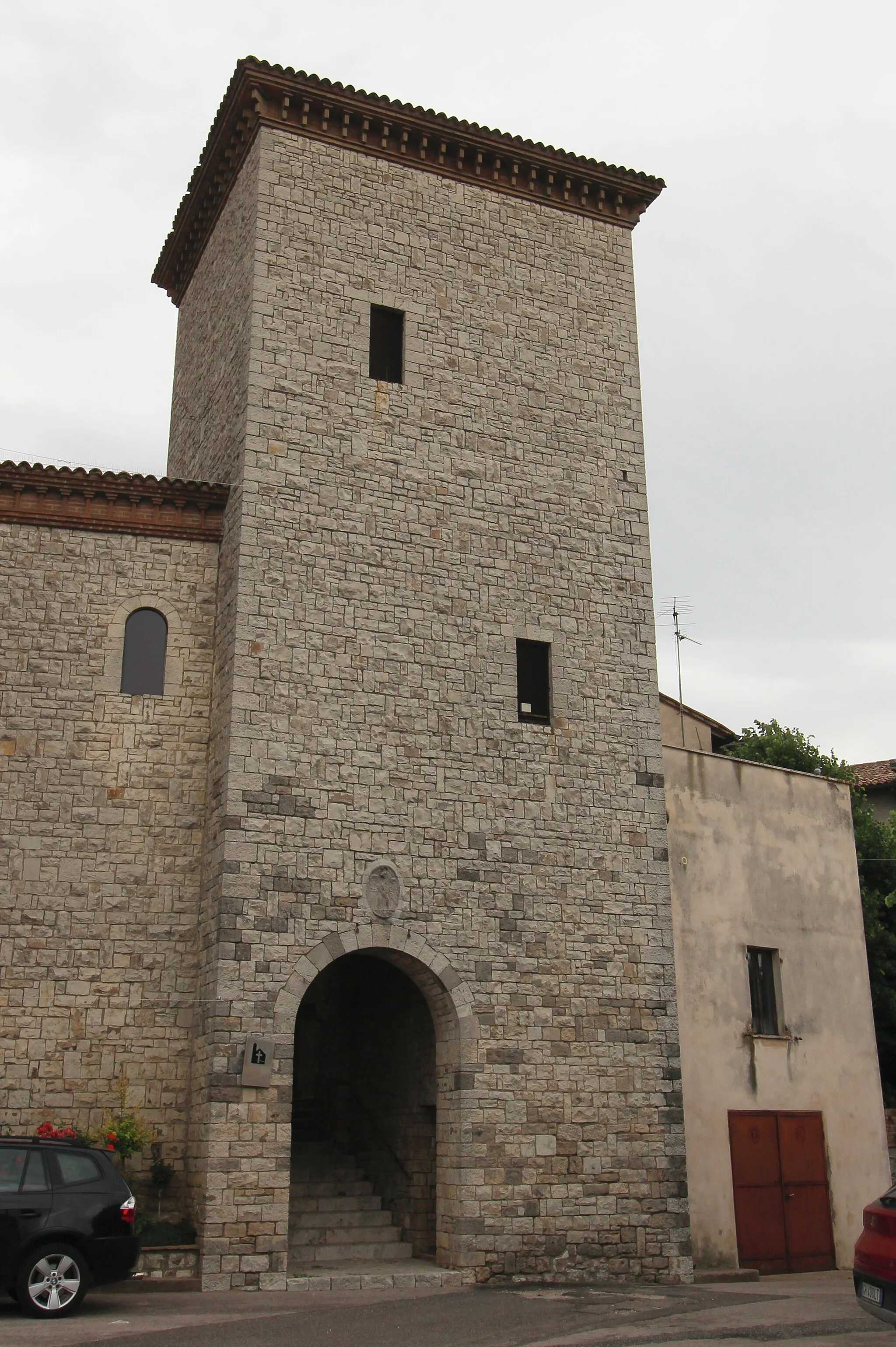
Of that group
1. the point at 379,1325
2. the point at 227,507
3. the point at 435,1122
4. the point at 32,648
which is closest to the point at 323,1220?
the point at 435,1122

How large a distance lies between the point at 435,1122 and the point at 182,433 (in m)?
10.2

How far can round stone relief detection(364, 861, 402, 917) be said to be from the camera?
46.1 ft

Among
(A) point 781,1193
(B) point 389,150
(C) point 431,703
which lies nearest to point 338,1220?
(A) point 781,1193

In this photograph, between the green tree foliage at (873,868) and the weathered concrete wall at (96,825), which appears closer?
the weathered concrete wall at (96,825)

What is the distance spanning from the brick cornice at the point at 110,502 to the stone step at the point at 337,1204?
788 centimetres

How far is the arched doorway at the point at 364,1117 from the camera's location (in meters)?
14.3

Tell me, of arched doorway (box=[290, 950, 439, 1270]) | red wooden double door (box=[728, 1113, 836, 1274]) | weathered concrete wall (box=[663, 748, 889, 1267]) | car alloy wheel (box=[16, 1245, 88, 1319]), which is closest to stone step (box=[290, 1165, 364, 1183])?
arched doorway (box=[290, 950, 439, 1270])

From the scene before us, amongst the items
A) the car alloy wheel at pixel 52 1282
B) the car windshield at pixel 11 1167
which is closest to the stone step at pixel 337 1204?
the car alloy wheel at pixel 52 1282

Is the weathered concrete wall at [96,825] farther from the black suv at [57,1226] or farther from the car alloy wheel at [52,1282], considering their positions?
the car alloy wheel at [52,1282]

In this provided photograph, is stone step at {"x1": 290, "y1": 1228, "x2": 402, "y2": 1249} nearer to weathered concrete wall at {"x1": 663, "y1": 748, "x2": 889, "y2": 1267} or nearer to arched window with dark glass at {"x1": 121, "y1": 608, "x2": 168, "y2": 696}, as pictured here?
weathered concrete wall at {"x1": 663, "y1": 748, "x2": 889, "y2": 1267}

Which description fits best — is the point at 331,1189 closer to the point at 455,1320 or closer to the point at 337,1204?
the point at 337,1204

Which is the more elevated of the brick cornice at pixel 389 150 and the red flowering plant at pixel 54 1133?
the brick cornice at pixel 389 150

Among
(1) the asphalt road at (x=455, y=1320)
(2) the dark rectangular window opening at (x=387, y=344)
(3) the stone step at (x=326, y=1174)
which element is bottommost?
(1) the asphalt road at (x=455, y=1320)

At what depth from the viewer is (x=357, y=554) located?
15.3 meters
